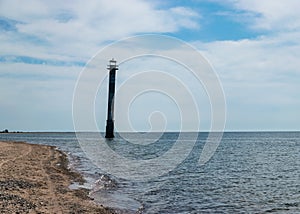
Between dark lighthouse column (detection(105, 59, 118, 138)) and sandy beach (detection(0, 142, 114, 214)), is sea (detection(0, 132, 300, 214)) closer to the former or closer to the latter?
sandy beach (detection(0, 142, 114, 214))

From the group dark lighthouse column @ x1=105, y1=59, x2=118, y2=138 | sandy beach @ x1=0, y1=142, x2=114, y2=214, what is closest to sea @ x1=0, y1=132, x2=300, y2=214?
sandy beach @ x1=0, y1=142, x2=114, y2=214

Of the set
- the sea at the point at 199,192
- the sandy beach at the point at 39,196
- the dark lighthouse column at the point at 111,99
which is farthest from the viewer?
the dark lighthouse column at the point at 111,99

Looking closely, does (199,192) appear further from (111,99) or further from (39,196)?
(111,99)

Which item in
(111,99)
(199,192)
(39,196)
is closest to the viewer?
(39,196)

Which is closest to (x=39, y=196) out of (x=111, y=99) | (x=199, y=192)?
(x=199, y=192)

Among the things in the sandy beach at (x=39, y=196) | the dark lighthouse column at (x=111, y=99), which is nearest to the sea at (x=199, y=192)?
the sandy beach at (x=39, y=196)

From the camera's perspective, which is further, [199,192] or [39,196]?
[199,192]

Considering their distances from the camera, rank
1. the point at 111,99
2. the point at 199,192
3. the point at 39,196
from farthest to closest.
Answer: the point at 111,99
the point at 199,192
the point at 39,196

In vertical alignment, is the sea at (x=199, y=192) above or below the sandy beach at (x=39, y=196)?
below

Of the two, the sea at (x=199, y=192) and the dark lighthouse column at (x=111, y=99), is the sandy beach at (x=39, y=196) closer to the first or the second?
the sea at (x=199, y=192)

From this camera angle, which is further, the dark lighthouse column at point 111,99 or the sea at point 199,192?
the dark lighthouse column at point 111,99

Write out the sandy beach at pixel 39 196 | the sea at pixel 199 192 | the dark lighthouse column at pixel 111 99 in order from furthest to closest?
the dark lighthouse column at pixel 111 99
the sea at pixel 199 192
the sandy beach at pixel 39 196

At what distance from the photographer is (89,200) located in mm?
22031

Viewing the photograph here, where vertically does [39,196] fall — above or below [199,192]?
above
